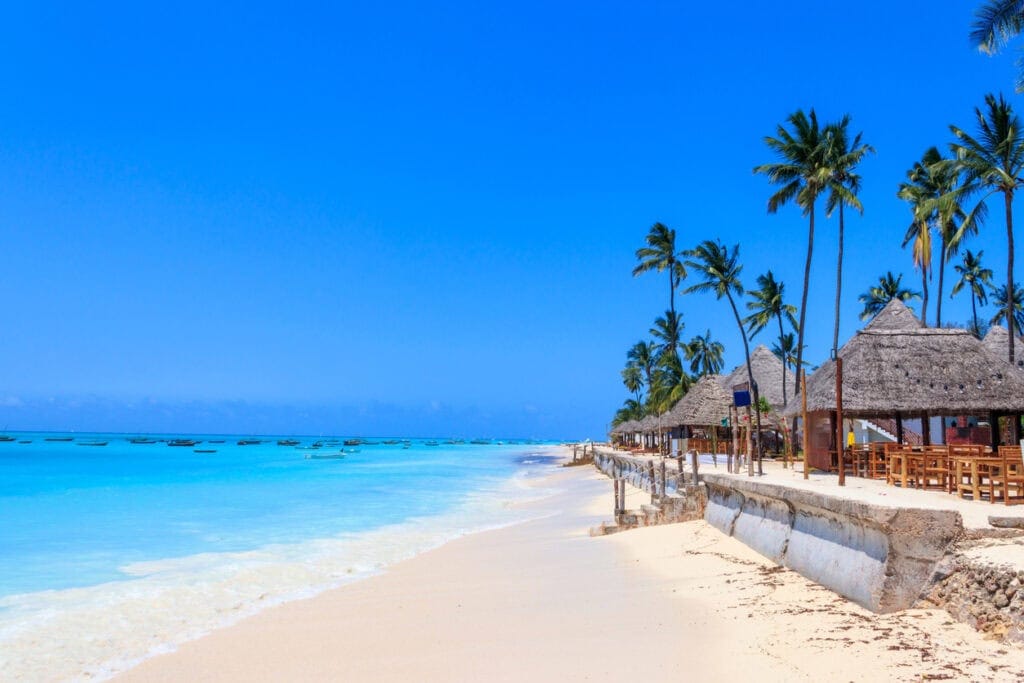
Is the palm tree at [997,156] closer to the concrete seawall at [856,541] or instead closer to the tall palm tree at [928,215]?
the tall palm tree at [928,215]

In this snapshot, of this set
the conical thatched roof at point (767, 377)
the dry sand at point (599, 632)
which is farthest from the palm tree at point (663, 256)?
the dry sand at point (599, 632)

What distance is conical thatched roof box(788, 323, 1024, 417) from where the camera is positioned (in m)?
14.3

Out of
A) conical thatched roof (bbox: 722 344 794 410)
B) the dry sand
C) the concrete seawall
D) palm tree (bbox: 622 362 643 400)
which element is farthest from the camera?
palm tree (bbox: 622 362 643 400)

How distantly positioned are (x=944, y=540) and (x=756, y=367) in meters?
34.6

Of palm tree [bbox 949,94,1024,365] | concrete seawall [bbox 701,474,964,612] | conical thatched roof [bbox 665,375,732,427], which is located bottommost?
concrete seawall [bbox 701,474,964,612]

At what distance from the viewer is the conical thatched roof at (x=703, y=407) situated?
27.3m

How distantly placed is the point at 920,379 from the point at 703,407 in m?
13.2

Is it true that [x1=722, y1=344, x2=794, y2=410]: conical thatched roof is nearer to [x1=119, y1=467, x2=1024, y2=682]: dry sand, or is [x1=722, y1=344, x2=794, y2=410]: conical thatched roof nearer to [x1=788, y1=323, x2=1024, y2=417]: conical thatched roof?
[x1=788, y1=323, x2=1024, y2=417]: conical thatched roof

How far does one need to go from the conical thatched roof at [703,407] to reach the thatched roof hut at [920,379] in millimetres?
11406

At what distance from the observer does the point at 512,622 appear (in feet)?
26.1

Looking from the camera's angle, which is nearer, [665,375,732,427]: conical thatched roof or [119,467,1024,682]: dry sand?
[119,467,1024,682]: dry sand

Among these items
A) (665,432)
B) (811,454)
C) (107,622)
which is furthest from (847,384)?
(665,432)

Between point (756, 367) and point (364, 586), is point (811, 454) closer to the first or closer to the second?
point (364, 586)

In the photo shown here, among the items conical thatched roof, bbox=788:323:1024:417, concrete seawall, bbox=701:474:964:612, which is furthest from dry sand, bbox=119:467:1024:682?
conical thatched roof, bbox=788:323:1024:417
